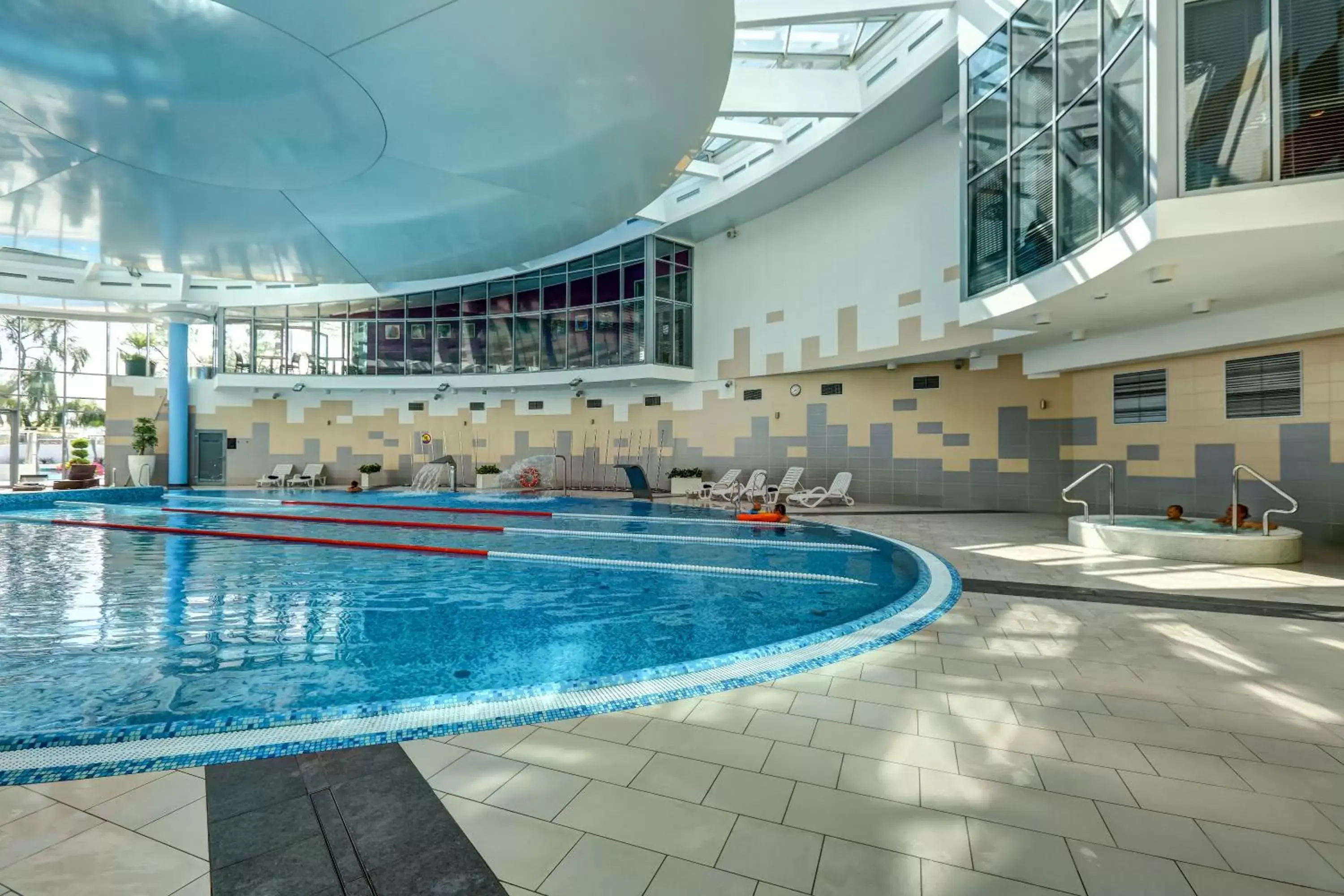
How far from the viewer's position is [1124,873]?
5.46ft

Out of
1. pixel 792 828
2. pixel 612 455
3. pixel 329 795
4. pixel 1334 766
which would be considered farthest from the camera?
pixel 612 455

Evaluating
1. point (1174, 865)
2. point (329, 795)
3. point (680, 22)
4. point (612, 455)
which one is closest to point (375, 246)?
point (680, 22)

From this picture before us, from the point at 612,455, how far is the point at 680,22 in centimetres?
1190

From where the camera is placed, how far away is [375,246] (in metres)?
9.53

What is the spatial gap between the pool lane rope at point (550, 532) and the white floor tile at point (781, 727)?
16.2 feet

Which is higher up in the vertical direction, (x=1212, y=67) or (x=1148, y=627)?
(x=1212, y=67)

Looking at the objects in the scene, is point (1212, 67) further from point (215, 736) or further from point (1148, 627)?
point (215, 736)

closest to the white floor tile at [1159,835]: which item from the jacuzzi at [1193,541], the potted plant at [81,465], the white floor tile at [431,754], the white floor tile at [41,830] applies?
the white floor tile at [431,754]

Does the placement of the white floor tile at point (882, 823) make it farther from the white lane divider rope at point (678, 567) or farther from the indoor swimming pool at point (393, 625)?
the white lane divider rope at point (678, 567)

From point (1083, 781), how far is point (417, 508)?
1189 centimetres

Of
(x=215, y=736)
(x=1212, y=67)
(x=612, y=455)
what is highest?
(x=1212, y=67)

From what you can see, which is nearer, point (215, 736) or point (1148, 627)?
point (215, 736)

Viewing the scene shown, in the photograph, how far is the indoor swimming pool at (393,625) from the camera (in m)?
2.83

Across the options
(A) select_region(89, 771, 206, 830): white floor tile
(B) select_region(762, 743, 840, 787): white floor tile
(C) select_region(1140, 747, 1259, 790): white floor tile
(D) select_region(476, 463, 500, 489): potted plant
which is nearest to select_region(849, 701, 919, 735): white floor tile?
(B) select_region(762, 743, 840, 787): white floor tile
